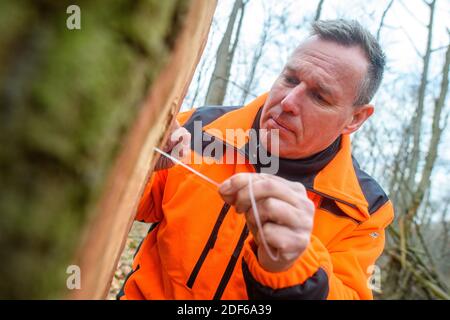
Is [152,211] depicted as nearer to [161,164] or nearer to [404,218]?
[161,164]

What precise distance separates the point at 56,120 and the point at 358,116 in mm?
2021

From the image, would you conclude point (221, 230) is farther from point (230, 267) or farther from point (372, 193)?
point (372, 193)

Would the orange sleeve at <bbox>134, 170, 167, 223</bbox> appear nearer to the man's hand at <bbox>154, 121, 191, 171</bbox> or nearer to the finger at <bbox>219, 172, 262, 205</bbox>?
the man's hand at <bbox>154, 121, 191, 171</bbox>

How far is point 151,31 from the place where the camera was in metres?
0.49

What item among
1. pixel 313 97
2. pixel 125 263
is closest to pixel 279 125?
pixel 313 97

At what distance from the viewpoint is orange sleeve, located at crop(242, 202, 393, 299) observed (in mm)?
1104

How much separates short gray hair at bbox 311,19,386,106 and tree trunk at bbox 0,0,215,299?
172cm

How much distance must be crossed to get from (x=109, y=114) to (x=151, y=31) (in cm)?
15

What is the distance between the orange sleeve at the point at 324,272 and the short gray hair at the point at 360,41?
813 millimetres

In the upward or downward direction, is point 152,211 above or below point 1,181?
below

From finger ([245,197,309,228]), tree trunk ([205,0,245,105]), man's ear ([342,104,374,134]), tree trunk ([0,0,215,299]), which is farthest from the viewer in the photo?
tree trunk ([205,0,245,105])

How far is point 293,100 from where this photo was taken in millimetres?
1762

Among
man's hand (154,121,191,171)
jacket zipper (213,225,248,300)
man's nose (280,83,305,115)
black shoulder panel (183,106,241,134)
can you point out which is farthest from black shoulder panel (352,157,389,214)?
man's hand (154,121,191,171)
